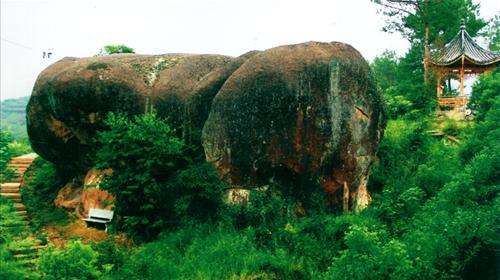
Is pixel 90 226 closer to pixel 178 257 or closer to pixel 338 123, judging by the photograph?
pixel 178 257

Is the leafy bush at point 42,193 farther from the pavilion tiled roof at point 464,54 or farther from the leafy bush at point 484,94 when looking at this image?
the pavilion tiled roof at point 464,54

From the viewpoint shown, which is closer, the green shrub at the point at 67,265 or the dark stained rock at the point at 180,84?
the green shrub at the point at 67,265

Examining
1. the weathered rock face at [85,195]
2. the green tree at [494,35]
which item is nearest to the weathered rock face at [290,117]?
the weathered rock face at [85,195]

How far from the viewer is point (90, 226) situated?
15.5 m

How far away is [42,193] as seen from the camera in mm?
18469

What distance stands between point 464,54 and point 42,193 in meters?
20.7

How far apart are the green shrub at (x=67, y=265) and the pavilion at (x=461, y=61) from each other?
1973 cm

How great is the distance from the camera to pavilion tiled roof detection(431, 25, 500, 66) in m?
22.4

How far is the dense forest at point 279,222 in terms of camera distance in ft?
25.5

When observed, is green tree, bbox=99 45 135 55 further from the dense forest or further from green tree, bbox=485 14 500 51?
green tree, bbox=485 14 500 51

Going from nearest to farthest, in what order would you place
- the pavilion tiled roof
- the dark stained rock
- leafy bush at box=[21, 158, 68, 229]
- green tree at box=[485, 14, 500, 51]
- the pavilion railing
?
the dark stained rock < leafy bush at box=[21, 158, 68, 229] < the pavilion tiled roof < the pavilion railing < green tree at box=[485, 14, 500, 51]

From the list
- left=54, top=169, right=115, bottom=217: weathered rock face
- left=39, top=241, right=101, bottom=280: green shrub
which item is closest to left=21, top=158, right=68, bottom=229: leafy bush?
left=54, top=169, right=115, bottom=217: weathered rock face

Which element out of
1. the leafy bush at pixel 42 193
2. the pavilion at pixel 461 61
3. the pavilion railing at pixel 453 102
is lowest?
the leafy bush at pixel 42 193

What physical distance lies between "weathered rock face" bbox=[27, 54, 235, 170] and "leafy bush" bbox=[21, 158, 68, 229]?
129 centimetres
